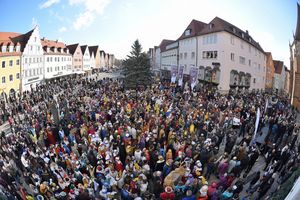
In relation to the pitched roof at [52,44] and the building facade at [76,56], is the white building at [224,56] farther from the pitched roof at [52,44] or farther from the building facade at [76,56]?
the pitched roof at [52,44]

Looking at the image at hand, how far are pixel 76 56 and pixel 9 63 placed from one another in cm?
211

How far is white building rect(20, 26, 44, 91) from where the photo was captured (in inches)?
302

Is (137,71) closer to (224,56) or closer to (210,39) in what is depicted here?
(210,39)

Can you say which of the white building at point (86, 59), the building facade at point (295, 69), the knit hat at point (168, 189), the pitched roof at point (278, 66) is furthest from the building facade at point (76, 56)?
the building facade at point (295, 69)

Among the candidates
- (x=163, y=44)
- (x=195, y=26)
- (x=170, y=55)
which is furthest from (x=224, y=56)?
(x=170, y=55)

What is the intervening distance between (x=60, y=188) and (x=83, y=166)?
1319mm

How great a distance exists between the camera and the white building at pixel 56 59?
7864 mm

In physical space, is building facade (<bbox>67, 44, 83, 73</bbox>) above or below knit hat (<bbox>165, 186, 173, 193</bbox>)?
above

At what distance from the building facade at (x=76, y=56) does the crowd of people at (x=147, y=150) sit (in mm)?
1564

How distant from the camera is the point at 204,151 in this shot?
10.8 m

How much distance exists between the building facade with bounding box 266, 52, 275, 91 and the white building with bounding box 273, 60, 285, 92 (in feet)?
0.31

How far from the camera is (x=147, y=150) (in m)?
11.0

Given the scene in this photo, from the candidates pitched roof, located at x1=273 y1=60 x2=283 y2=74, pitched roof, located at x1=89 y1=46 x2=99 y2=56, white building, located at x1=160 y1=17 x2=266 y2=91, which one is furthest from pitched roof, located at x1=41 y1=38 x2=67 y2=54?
pitched roof, located at x1=273 y1=60 x2=283 y2=74

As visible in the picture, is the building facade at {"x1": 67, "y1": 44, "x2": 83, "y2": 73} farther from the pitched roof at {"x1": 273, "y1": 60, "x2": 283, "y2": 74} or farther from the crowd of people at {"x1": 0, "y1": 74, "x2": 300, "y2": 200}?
the pitched roof at {"x1": 273, "y1": 60, "x2": 283, "y2": 74}
